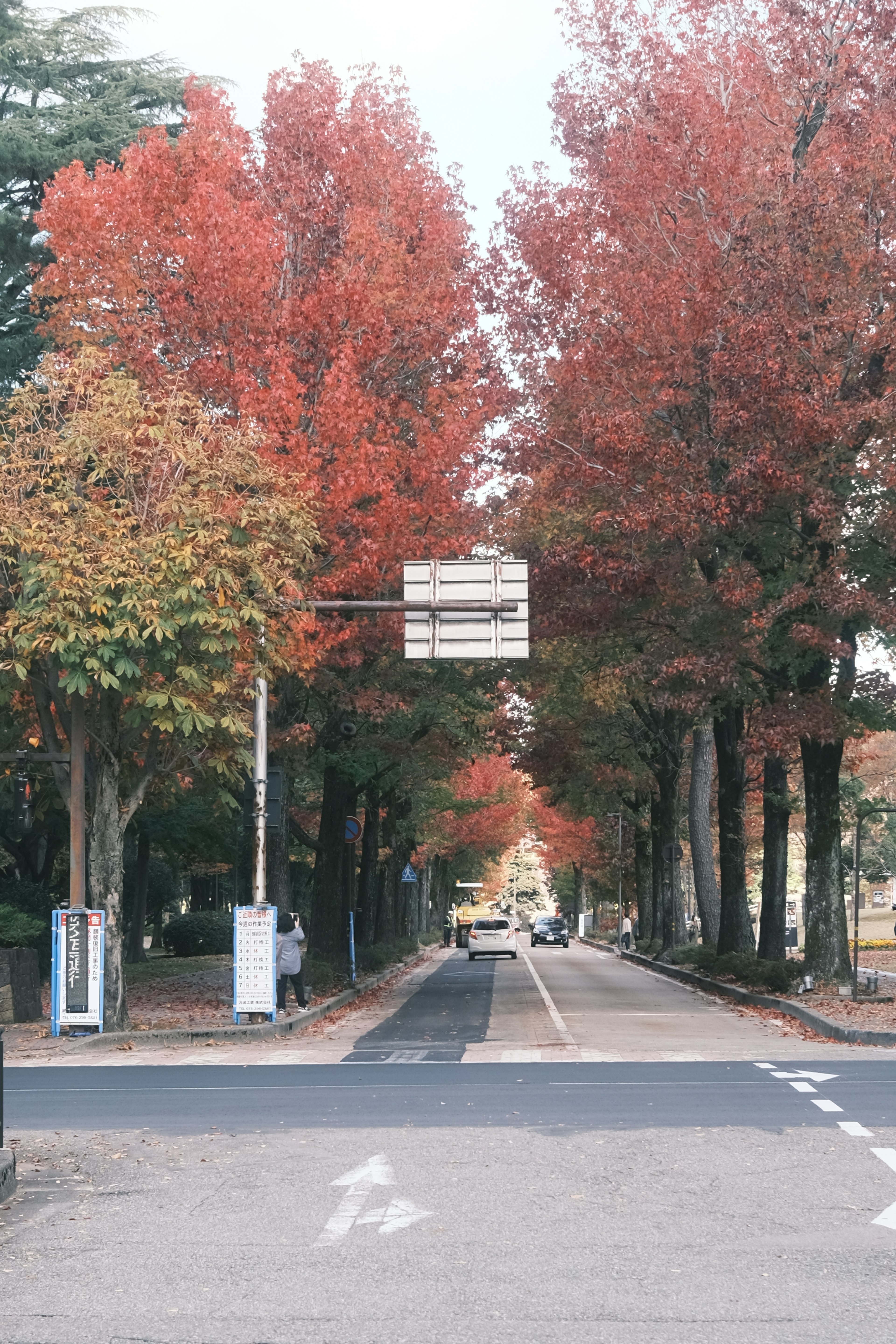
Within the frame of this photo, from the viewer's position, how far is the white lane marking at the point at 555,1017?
817 inches

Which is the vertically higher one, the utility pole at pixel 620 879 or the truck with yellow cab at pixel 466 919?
the utility pole at pixel 620 879

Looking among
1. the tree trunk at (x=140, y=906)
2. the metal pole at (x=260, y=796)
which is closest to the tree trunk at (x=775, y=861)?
the metal pole at (x=260, y=796)

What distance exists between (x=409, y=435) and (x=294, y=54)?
688 centimetres

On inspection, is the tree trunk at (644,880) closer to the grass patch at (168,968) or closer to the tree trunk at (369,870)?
the tree trunk at (369,870)

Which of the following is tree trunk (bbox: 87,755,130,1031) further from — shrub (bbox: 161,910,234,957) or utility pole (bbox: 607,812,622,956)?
utility pole (bbox: 607,812,622,956)

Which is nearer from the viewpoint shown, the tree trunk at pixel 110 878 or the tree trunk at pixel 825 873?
the tree trunk at pixel 110 878

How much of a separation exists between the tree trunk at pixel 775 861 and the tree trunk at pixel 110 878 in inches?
575

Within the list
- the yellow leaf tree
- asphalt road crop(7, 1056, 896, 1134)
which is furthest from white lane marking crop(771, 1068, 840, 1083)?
the yellow leaf tree

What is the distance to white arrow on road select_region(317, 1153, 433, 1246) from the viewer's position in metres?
8.11

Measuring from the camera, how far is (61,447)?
782 inches

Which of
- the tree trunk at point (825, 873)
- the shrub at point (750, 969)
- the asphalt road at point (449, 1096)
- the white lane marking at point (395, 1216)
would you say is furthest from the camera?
the shrub at point (750, 969)

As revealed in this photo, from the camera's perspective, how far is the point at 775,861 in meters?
33.1

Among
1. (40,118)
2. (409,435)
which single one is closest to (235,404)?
(409,435)

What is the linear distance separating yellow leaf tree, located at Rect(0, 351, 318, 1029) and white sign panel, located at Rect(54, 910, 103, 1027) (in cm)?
33
